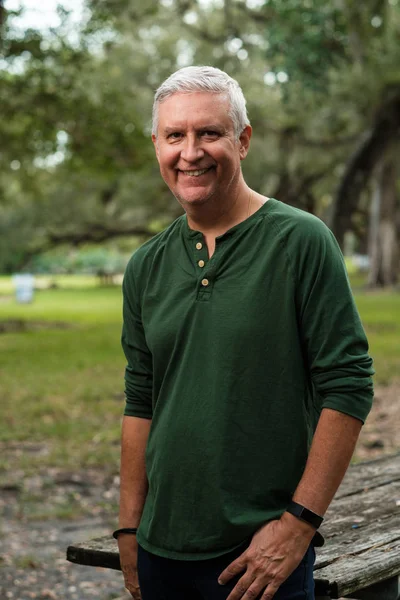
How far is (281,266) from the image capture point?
213cm

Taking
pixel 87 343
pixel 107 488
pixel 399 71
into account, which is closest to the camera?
pixel 107 488

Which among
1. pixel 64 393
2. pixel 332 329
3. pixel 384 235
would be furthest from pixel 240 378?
pixel 384 235

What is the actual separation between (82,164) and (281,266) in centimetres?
1772

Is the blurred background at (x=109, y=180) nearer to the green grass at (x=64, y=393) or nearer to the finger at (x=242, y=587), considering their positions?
the green grass at (x=64, y=393)

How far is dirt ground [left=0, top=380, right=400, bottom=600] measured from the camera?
15.3 feet

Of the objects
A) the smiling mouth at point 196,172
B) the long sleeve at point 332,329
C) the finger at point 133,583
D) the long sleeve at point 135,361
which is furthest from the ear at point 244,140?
the finger at point 133,583

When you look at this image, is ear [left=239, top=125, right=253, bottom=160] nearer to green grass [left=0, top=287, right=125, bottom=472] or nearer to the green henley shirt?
the green henley shirt

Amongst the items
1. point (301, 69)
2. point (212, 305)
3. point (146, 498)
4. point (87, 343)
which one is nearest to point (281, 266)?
point (212, 305)

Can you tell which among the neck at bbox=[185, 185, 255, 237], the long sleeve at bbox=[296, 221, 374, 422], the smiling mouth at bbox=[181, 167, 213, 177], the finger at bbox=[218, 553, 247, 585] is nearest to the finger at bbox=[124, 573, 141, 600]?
the finger at bbox=[218, 553, 247, 585]

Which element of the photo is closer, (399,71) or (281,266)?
(281,266)

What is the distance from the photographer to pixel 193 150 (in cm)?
221

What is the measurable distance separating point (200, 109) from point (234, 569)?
3.68ft

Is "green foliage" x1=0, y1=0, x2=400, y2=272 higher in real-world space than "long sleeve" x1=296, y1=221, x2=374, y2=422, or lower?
higher

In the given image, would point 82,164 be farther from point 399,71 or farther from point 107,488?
point 107,488
